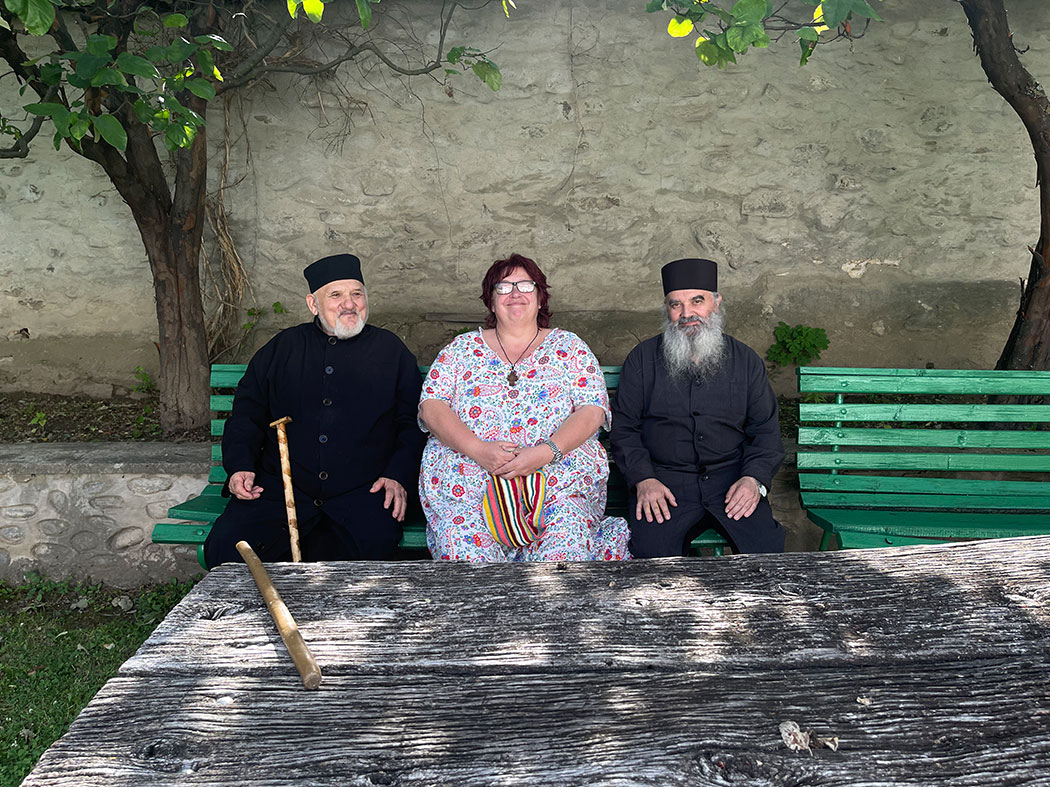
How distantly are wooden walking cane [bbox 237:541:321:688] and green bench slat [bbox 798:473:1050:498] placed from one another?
237 cm

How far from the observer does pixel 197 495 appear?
3.83 metres

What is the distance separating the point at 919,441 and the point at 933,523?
408 mm

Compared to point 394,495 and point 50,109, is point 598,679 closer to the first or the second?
point 394,495

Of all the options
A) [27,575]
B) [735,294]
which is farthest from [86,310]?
[735,294]

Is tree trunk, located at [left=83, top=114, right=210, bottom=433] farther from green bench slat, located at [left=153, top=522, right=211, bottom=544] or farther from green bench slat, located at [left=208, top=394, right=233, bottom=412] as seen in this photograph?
green bench slat, located at [left=153, top=522, right=211, bottom=544]

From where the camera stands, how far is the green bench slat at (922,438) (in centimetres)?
355

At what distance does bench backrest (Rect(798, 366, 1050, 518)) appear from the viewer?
3518 millimetres

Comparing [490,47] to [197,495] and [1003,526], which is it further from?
[1003,526]

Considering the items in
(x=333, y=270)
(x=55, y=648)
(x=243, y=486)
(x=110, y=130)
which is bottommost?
(x=55, y=648)

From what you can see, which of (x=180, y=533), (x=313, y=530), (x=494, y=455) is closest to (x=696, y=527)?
(x=494, y=455)

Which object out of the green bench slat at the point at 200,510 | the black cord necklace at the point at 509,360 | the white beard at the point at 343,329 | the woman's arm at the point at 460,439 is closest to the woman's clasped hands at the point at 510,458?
the woman's arm at the point at 460,439

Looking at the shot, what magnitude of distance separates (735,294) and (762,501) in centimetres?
203

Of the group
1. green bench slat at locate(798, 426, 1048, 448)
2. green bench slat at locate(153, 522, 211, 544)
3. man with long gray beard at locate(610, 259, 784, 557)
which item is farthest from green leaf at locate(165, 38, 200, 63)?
green bench slat at locate(798, 426, 1048, 448)

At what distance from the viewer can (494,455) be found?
3.09 m
